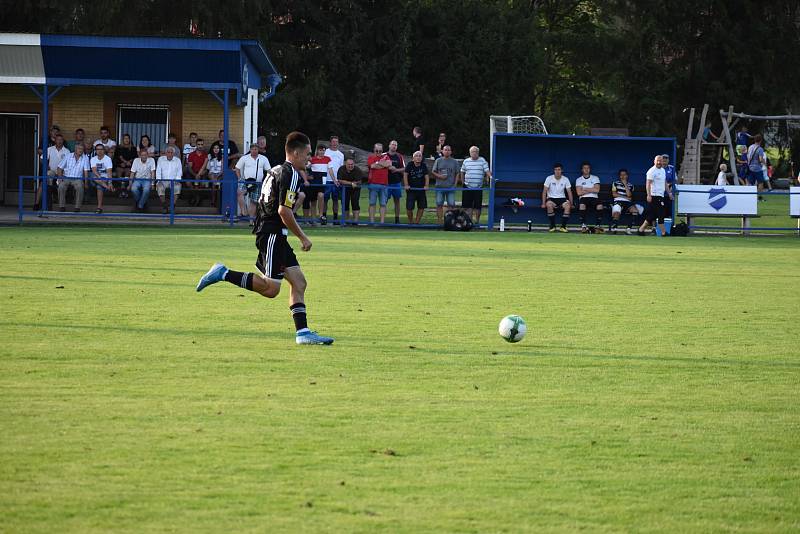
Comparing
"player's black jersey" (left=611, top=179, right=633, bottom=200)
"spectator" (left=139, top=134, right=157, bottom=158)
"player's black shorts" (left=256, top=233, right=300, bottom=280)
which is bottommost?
"player's black shorts" (left=256, top=233, right=300, bottom=280)

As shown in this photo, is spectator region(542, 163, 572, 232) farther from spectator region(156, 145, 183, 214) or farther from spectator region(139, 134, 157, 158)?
spectator region(139, 134, 157, 158)

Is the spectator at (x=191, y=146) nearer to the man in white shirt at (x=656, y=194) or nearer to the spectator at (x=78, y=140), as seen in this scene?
the spectator at (x=78, y=140)

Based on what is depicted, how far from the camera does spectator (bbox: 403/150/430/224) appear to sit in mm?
28406

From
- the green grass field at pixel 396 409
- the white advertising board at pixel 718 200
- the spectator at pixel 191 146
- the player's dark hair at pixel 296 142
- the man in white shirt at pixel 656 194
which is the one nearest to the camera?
the green grass field at pixel 396 409

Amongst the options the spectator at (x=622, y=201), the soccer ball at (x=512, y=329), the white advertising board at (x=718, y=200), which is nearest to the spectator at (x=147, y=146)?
the spectator at (x=622, y=201)

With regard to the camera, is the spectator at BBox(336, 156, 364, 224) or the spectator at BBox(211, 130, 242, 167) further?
the spectator at BBox(211, 130, 242, 167)

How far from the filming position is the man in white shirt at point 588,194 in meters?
28.7

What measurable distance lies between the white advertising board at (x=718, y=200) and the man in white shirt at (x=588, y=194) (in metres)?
2.01

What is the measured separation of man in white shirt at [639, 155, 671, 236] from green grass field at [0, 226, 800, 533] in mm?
12435

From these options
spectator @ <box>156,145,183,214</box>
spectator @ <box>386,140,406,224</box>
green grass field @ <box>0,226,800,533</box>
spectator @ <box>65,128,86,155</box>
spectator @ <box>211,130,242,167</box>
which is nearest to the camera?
green grass field @ <box>0,226,800,533</box>

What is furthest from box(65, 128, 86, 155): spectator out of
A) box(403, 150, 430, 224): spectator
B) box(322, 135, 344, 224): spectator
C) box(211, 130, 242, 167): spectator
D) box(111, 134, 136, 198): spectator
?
box(403, 150, 430, 224): spectator

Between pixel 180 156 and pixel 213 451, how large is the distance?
974 inches

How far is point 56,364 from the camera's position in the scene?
866cm

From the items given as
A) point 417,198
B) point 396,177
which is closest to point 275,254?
point 417,198
